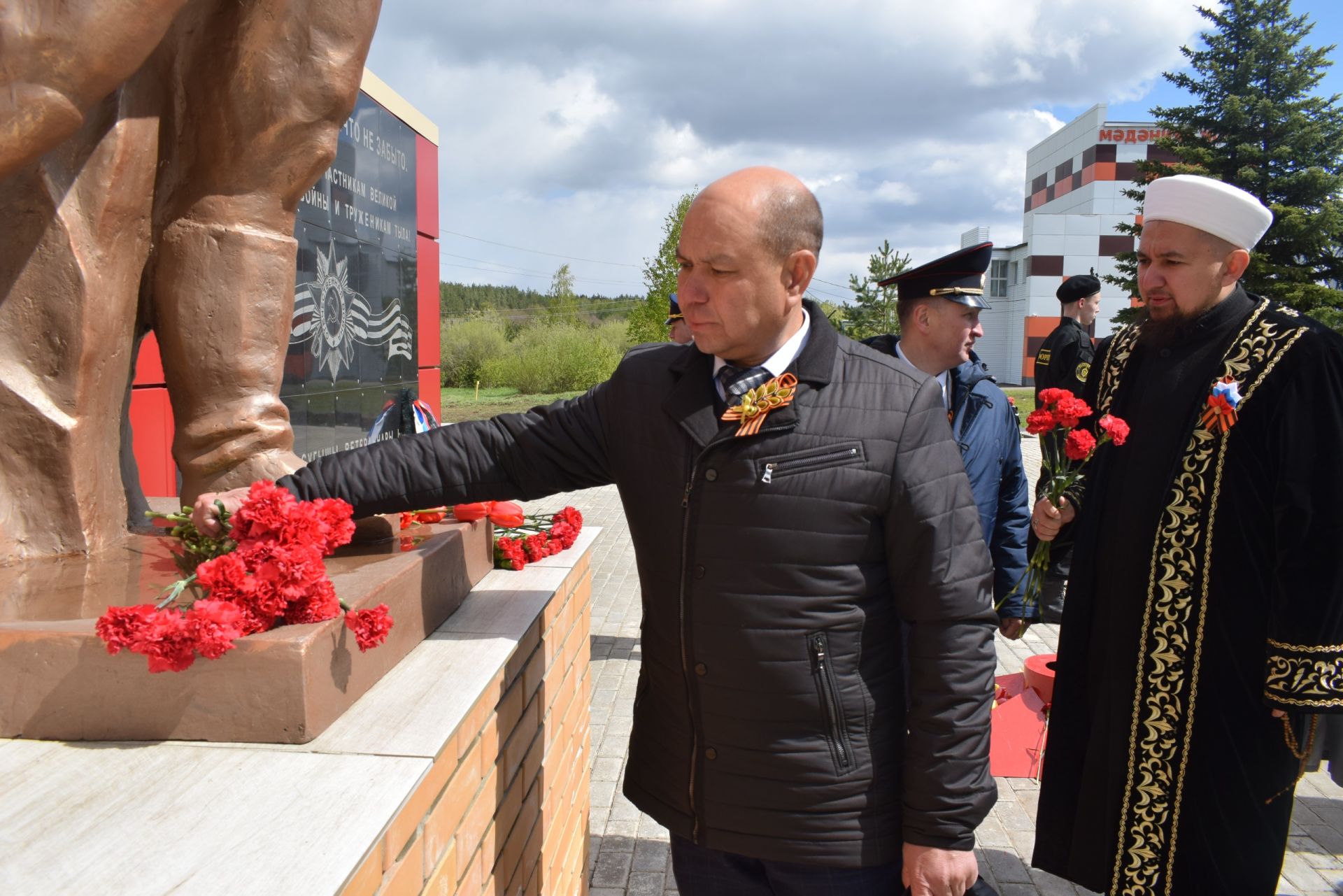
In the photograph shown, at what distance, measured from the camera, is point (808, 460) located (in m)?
1.78

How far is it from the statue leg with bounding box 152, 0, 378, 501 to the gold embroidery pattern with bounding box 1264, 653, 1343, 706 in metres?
2.28

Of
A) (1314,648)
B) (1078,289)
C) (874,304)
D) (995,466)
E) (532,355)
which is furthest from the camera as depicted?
(532,355)

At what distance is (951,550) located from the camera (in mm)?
1754

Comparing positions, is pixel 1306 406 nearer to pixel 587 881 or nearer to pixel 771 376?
pixel 771 376

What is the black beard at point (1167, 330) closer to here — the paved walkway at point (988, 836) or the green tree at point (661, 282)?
the paved walkway at point (988, 836)

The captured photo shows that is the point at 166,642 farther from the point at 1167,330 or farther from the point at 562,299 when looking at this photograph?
the point at 562,299

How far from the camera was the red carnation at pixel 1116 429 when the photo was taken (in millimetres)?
2557

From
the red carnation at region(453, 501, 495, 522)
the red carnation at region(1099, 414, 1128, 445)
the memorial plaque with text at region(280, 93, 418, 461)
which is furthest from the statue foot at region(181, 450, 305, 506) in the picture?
the memorial plaque with text at region(280, 93, 418, 461)

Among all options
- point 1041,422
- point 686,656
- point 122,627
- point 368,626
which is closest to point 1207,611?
point 1041,422

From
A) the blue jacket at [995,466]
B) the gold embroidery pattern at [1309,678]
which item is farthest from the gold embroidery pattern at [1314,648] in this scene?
the blue jacket at [995,466]

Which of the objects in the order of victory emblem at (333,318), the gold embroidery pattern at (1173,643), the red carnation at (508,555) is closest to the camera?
the gold embroidery pattern at (1173,643)

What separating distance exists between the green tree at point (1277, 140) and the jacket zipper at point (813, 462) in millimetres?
25226

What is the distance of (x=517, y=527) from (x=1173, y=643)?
5.74 feet

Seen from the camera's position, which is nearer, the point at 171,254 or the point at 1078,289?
the point at 171,254
